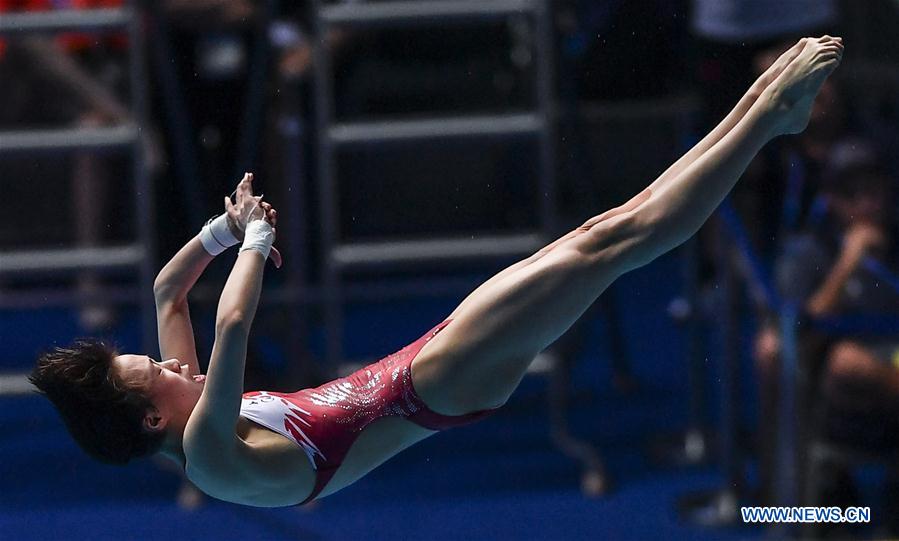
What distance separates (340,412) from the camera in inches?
122

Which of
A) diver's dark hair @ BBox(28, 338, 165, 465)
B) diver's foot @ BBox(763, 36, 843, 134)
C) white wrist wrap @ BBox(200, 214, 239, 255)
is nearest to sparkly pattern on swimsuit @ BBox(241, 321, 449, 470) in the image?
diver's dark hair @ BBox(28, 338, 165, 465)

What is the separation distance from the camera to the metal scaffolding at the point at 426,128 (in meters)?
4.42

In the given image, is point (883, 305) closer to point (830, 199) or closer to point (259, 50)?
point (830, 199)

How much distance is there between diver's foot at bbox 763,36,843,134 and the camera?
2.97 metres

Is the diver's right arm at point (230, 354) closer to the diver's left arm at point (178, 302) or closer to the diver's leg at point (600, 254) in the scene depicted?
the diver's left arm at point (178, 302)

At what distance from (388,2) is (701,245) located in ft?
4.86

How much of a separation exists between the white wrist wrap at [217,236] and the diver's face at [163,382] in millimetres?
286

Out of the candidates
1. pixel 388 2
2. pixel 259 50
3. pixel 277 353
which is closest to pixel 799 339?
pixel 388 2

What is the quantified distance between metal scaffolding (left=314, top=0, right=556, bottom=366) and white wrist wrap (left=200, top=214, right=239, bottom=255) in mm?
1337

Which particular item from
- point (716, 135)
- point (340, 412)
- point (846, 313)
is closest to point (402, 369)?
point (340, 412)

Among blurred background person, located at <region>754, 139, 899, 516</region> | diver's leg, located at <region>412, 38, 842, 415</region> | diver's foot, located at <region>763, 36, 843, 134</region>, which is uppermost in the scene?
diver's foot, located at <region>763, 36, 843, 134</region>

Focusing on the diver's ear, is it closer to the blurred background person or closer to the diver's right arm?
the diver's right arm

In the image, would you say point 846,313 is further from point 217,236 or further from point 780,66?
point 217,236

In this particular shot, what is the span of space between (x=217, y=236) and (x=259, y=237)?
38cm
